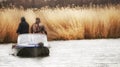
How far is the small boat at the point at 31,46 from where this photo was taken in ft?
67.0

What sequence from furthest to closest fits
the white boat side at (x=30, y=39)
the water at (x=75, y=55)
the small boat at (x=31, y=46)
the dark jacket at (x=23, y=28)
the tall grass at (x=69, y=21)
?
the tall grass at (x=69, y=21) < the dark jacket at (x=23, y=28) < the white boat side at (x=30, y=39) < the small boat at (x=31, y=46) < the water at (x=75, y=55)

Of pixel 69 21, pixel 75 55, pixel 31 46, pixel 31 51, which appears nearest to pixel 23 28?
pixel 31 51

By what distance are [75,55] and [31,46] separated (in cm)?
164

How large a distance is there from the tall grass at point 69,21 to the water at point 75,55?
595 millimetres

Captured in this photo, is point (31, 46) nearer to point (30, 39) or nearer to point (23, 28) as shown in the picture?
point (30, 39)

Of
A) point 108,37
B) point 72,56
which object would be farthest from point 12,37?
point 72,56

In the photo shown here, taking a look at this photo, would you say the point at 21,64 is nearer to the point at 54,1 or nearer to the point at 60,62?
the point at 60,62

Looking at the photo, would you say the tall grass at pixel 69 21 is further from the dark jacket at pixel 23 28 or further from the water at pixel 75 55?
the dark jacket at pixel 23 28

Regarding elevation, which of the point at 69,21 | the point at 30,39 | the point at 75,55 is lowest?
the point at 75,55

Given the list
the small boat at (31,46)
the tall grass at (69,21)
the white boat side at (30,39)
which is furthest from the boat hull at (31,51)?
the tall grass at (69,21)

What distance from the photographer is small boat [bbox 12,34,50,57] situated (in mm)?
20422

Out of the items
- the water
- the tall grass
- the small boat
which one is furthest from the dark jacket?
the tall grass

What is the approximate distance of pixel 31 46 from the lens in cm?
2036

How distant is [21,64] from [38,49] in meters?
1.82
